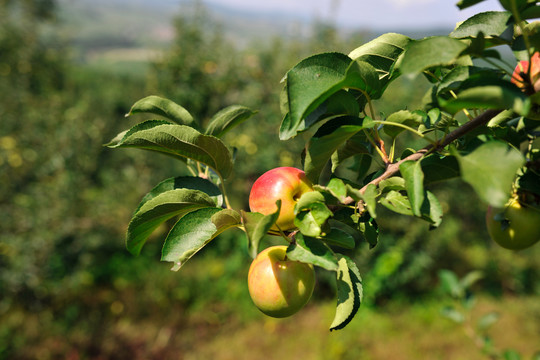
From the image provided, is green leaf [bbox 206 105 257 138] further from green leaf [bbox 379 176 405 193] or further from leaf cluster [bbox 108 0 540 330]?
green leaf [bbox 379 176 405 193]

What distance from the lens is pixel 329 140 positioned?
0.47m

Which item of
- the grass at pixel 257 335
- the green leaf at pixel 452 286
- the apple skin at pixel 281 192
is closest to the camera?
the apple skin at pixel 281 192

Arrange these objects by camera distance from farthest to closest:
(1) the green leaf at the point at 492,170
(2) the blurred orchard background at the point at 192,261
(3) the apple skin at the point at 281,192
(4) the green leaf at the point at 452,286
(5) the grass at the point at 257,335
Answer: (2) the blurred orchard background at the point at 192,261, (5) the grass at the point at 257,335, (4) the green leaf at the point at 452,286, (3) the apple skin at the point at 281,192, (1) the green leaf at the point at 492,170

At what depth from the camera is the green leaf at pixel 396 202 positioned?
0.45 meters

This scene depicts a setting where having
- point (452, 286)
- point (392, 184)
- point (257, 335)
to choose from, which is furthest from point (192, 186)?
point (257, 335)

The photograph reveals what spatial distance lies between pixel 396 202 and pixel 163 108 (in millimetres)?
379

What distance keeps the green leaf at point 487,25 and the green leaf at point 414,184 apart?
17 centimetres

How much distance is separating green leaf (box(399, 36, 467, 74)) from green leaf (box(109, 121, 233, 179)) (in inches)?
10.3

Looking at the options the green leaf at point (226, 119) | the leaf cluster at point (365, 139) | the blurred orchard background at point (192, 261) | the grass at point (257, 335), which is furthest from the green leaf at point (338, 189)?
the grass at point (257, 335)

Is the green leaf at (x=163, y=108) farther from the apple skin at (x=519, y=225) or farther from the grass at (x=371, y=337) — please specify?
the grass at (x=371, y=337)

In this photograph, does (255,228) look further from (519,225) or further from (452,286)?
(452,286)

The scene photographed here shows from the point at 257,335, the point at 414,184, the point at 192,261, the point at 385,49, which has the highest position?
the point at 385,49

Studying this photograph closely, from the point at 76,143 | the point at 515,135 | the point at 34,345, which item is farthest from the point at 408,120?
the point at 76,143

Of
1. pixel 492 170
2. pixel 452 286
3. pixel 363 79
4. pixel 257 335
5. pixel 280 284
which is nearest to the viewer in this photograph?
pixel 492 170
